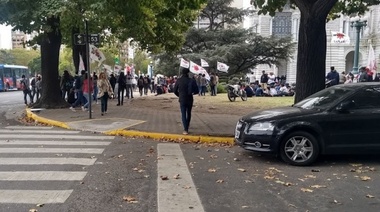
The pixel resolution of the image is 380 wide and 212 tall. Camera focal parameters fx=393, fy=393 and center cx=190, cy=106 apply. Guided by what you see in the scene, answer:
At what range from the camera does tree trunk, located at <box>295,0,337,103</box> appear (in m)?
10.3

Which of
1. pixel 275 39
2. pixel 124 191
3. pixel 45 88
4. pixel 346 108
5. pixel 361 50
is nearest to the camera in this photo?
pixel 124 191

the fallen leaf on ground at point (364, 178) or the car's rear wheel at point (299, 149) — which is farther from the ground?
the car's rear wheel at point (299, 149)

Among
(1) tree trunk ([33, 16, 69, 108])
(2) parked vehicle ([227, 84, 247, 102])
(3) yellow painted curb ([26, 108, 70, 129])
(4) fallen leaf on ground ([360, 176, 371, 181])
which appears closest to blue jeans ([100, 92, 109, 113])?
(3) yellow painted curb ([26, 108, 70, 129])

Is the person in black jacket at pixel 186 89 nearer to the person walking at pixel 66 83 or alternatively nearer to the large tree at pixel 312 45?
the large tree at pixel 312 45

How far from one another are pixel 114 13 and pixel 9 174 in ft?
35.3

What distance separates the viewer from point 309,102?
8.16 meters

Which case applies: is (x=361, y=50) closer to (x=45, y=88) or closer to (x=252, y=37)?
(x=252, y=37)

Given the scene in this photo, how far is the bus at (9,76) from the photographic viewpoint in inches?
1797

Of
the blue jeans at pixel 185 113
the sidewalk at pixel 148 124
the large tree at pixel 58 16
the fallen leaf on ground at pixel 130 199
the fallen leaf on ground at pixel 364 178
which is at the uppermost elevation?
the large tree at pixel 58 16

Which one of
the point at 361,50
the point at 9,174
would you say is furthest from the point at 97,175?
the point at 361,50

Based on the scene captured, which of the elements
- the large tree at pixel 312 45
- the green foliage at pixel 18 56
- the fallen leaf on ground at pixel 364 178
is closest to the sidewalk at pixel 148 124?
the large tree at pixel 312 45

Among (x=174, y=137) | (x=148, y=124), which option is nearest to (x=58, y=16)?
(x=148, y=124)

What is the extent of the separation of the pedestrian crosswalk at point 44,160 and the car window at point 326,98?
443 centimetres

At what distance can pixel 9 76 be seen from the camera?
157 ft
